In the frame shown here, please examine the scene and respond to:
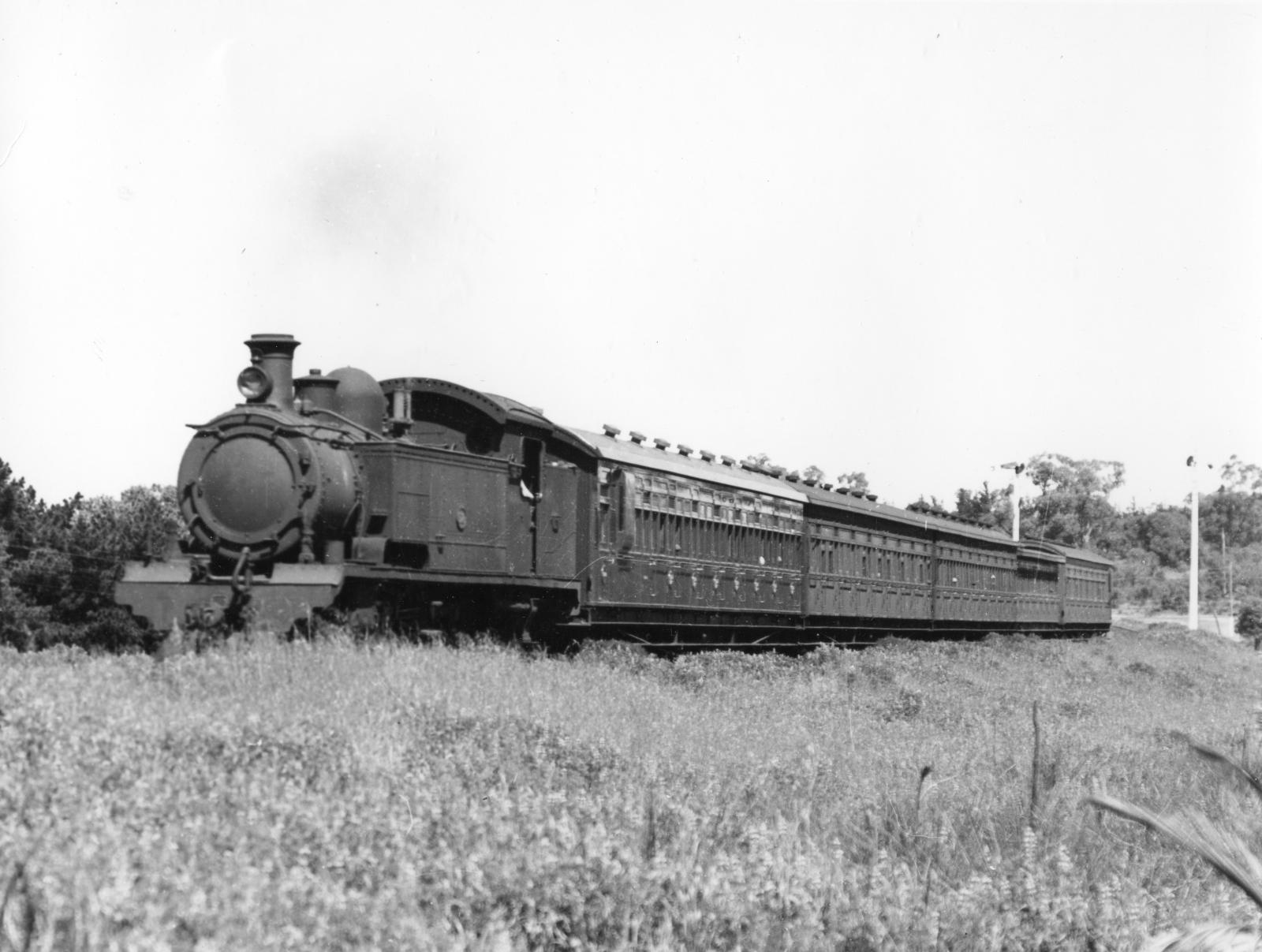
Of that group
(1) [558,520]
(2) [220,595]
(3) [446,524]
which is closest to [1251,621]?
(1) [558,520]

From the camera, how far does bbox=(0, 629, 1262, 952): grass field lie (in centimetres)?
450

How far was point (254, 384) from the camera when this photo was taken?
13180 millimetres

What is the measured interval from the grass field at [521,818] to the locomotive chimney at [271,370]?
3119 millimetres

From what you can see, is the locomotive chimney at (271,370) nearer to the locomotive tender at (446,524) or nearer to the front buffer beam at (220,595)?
the locomotive tender at (446,524)

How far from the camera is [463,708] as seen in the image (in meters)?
8.77

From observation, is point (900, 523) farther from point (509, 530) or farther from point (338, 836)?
point (338, 836)

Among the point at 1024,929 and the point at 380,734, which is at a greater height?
the point at 380,734

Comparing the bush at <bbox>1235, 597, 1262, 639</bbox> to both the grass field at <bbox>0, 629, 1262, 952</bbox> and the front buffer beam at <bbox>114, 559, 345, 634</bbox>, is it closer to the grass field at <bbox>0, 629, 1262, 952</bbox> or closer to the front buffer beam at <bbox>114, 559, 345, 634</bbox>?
the grass field at <bbox>0, 629, 1262, 952</bbox>

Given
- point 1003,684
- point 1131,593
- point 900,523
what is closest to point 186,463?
point 1003,684

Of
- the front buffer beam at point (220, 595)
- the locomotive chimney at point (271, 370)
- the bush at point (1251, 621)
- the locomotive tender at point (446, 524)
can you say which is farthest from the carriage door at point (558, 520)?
the bush at point (1251, 621)

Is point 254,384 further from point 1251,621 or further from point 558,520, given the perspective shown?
point 1251,621

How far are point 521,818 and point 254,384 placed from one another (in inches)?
317

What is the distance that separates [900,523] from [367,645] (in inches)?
864

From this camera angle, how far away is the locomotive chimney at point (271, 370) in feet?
43.1
